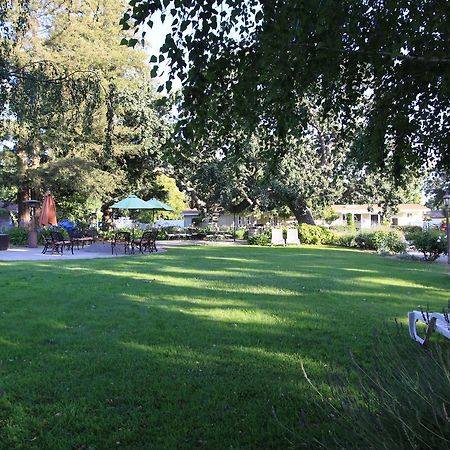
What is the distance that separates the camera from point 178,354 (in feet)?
15.9

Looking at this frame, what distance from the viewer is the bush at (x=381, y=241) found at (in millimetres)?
20250

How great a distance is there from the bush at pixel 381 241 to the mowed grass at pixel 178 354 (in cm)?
1042

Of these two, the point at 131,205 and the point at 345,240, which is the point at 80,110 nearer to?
the point at 131,205

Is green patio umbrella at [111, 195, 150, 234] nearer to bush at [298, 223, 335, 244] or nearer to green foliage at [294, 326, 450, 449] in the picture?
bush at [298, 223, 335, 244]

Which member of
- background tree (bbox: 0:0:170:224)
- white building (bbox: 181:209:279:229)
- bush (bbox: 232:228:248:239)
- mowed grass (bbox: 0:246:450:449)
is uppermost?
background tree (bbox: 0:0:170:224)

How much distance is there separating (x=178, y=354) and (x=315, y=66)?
3.09 metres

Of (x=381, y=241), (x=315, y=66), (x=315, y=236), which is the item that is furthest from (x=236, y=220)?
(x=315, y=66)

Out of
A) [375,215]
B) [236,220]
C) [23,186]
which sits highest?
[23,186]

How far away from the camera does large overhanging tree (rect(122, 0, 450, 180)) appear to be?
3.06 metres

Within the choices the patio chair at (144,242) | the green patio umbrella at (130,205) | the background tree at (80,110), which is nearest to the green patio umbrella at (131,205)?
the green patio umbrella at (130,205)

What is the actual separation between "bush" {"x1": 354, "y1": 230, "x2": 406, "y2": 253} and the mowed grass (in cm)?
1042

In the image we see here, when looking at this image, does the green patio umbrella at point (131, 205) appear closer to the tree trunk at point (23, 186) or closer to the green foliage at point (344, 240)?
the tree trunk at point (23, 186)

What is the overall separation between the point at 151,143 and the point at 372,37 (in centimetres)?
Result: 2707

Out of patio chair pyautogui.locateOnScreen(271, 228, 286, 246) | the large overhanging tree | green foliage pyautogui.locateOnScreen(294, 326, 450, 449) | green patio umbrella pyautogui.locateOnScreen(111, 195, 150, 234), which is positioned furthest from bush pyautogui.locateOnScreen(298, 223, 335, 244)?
green foliage pyautogui.locateOnScreen(294, 326, 450, 449)
